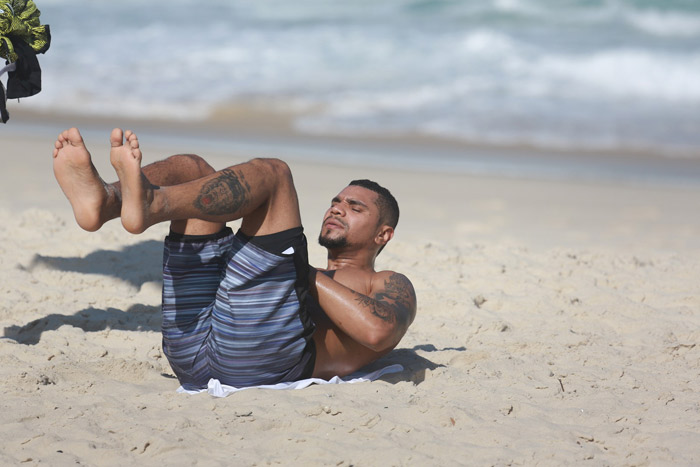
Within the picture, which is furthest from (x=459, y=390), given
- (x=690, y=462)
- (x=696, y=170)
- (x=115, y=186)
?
(x=696, y=170)

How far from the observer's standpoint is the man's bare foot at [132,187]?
9.00 ft

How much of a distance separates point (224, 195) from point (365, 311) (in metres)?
0.74

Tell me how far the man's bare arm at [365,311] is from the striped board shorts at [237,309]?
0.10m

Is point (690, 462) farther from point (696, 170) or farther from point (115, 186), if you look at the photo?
point (696, 170)

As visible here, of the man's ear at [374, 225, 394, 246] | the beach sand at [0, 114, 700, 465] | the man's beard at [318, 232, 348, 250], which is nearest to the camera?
the beach sand at [0, 114, 700, 465]

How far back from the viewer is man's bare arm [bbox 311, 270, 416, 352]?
3178 mm

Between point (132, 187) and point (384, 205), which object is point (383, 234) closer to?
point (384, 205)

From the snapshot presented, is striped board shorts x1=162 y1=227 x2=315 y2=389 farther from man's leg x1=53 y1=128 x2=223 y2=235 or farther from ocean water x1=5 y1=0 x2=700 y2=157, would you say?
ocean water x1=5 y1=0 x2=700 y2=157

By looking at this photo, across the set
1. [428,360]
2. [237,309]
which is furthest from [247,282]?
[428,360]

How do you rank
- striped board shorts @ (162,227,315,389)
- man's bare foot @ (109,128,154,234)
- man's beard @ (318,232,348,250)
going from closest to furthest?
man's bare foot @ (109,128,154,234)
striped board shorts @ (162,227,315,389)
man's beard @ (318,232,348,250)

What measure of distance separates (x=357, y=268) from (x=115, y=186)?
3.86 feet

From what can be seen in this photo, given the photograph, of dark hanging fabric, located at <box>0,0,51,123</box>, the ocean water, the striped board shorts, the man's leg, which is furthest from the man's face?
the ocean water

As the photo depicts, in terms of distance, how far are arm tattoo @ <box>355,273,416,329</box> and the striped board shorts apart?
11.1 inches

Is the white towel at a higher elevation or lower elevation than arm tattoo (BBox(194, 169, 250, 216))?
lower
